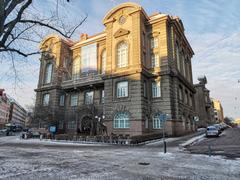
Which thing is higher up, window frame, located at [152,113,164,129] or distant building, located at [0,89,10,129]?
distant building, located at [0,89,10,129]

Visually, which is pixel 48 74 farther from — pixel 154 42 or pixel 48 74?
pixel 154 42

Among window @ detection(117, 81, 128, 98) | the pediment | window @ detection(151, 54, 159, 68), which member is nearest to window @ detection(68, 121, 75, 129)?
window @ detection(117, 81, 128, 98)

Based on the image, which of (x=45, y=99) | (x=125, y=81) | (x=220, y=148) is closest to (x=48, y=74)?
(x=45, y=99)

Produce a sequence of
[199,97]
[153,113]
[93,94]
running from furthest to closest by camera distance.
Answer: [199,97], [93,94], [153,113]

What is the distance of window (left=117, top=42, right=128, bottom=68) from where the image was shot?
3441 cm

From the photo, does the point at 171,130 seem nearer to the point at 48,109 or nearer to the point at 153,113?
the point at 153,113

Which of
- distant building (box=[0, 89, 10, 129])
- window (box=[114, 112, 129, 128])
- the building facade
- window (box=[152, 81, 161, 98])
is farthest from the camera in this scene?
distant building (box=[0, 89, 10, 129])

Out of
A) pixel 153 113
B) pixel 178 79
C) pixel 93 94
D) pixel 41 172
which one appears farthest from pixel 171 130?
pixel 41 172

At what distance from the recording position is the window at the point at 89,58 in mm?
41397

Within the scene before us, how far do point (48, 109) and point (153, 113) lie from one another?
21.1 meters

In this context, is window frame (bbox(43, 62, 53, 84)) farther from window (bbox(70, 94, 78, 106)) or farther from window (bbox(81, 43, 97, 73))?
window (bbox(81, 43, 97, 73))

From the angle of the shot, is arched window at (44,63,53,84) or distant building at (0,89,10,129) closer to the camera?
arched window at (44,63,53,84)

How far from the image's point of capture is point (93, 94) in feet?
131

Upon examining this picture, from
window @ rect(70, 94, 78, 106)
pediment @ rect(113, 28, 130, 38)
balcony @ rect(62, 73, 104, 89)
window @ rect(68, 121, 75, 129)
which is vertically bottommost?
window @ rect(68, 121, 75, 129)
